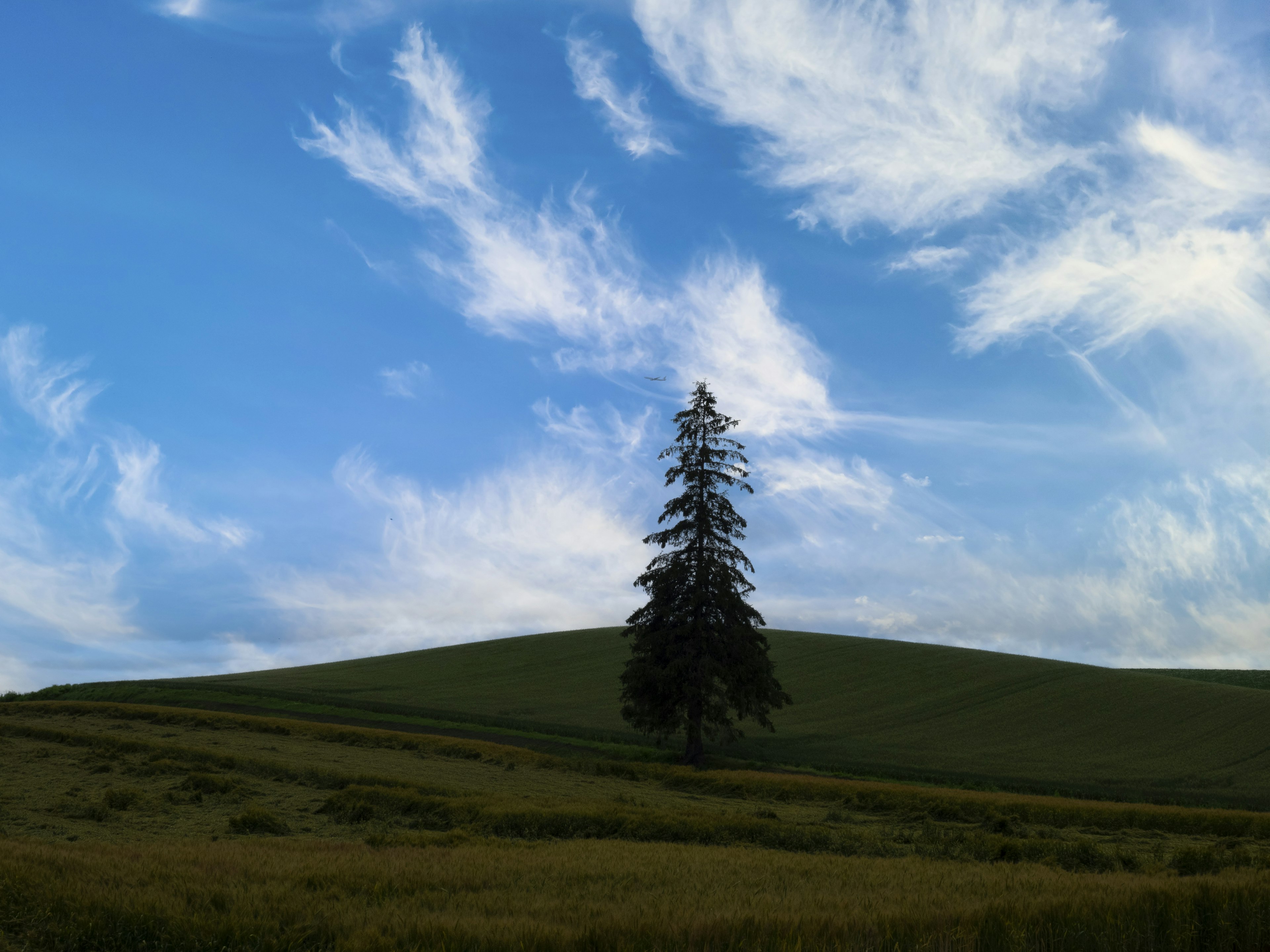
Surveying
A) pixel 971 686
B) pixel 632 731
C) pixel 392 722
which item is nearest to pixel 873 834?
pixel 632 731

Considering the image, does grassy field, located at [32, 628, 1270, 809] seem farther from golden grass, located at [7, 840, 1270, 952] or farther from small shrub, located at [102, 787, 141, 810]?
golden grass, located at [7, 840, 1270, 952]

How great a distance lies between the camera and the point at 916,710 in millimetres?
51906

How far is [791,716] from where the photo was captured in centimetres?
5197

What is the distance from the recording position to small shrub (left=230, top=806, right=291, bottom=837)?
17.2 metres

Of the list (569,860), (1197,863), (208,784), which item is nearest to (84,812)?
(208,784)

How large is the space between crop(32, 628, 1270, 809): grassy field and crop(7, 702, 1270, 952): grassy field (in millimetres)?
11689

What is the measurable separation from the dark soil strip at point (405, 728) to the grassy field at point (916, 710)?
163cm

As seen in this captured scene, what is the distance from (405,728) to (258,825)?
2865 cm

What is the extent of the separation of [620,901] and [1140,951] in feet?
20.3

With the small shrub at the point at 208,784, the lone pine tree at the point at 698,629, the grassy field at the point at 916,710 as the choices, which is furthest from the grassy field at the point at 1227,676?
the small shrub at the point at 208,784

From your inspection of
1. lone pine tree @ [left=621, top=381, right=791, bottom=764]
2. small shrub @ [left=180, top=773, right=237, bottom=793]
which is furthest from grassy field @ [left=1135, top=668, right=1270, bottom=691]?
small shrub @ [left=180, top=773, right=237, bottom=793]

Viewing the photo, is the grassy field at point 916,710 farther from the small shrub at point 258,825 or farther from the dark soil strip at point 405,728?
the small shrub at point 258,825

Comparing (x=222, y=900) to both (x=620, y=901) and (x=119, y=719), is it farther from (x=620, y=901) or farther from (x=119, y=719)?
(x=119, y=719)

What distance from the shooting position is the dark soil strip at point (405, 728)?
39500mm
